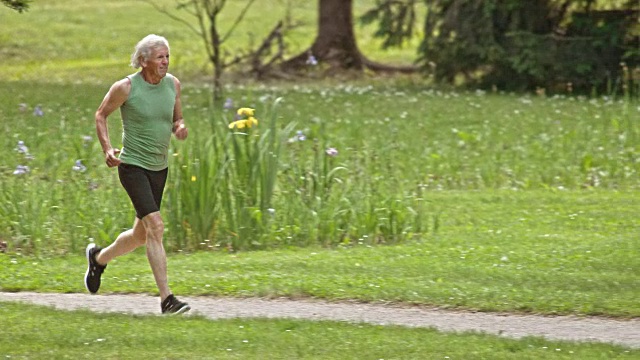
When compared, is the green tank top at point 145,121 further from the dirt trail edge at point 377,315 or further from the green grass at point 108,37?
the green grass at point 108,37

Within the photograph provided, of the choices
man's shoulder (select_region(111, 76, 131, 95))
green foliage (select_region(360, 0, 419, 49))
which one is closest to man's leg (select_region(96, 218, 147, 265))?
man's shoulder (select_region(111, 76, 131, 95))

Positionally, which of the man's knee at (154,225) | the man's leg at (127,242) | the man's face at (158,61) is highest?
the man's face at (158,61)

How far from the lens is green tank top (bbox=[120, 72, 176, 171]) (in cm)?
836

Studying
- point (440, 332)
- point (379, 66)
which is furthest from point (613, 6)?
point (440, 332)

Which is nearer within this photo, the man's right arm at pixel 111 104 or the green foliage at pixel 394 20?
the man's right arm at pixel 111 104

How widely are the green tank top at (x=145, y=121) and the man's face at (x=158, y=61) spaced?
13cm

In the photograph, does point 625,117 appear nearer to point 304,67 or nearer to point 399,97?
point 399,97

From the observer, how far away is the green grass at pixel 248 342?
24.3 feet

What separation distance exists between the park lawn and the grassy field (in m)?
0.02

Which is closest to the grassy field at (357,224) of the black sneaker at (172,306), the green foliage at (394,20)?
the black sneaker at (172,306)

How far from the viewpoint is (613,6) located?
80.4 ft

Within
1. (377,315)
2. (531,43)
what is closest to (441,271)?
(377,315)

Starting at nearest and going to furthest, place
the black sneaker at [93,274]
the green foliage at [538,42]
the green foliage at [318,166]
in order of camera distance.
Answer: the black sneaker at [93,274] < the green foliage at [318,166] < the green foliage at [538,42]

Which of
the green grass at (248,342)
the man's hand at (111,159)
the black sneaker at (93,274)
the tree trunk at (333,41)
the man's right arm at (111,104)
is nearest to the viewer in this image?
the green grass at (248,342)
